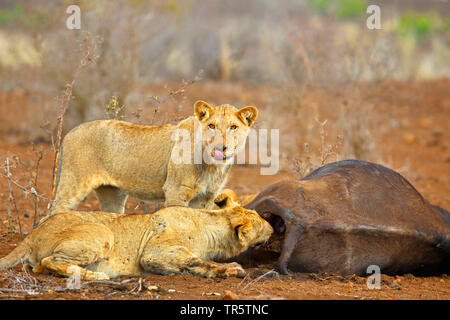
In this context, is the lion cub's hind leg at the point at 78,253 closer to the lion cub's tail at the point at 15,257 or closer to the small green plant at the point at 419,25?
→ the lion cub's tail at the point at 15,257

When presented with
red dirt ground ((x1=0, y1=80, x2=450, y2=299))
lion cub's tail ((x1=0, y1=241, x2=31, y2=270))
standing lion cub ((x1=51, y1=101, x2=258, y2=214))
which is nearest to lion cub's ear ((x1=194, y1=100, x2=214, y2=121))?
standing lion cub ((x1=51, y1=101, x2=258, y2=214))

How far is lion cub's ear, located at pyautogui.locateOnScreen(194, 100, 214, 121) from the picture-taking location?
6321mm

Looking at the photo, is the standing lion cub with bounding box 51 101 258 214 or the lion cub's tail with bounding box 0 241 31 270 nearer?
the lion cub's tail with bounding box 0 241 31 270

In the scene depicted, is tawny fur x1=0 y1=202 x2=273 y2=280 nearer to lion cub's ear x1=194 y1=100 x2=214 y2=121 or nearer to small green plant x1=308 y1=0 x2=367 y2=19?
lion cub's ear x1=194 y1=100 x2=214 y2=121

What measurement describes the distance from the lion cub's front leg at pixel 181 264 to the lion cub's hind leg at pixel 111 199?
5.89 ft

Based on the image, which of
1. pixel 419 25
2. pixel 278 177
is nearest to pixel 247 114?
pixel 278 177

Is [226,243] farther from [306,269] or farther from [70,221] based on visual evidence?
[70,221]

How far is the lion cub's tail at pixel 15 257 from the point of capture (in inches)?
215

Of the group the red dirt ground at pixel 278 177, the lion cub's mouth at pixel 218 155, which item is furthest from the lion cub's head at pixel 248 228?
the lion cub's mouth at pixel 218 155

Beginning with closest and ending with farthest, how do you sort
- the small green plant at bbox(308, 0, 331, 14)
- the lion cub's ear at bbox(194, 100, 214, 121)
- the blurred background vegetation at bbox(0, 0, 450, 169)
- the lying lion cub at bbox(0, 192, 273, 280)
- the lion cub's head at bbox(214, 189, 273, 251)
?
the lying lion cub at bbox(0, 192, 273, 280), the lion cub's head at bbox(214, 189, 273, 251), the lion cub's ear at bbox(194, 100, 214, 121), the blurred background vegetation at bbox(0, 0, 450, 169), the small green plant at bbox(308, 0, 331, 14)

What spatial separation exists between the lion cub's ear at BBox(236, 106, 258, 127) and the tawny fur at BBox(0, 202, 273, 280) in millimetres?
896

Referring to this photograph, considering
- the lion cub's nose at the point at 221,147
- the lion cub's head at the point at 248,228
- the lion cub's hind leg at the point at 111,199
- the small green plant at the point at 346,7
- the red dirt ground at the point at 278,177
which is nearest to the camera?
the red dirt ground at the point at 278,177

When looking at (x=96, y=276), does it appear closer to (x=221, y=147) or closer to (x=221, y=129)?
(x=221, y=147)
